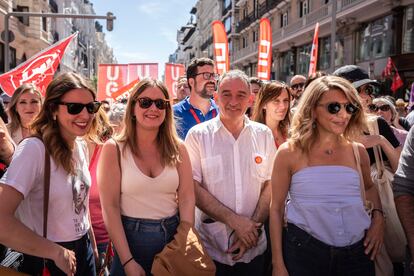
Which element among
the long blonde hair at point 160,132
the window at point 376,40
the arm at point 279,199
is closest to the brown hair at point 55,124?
the long blonde hair at point 160,132

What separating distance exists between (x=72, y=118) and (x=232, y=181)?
1.14 meters

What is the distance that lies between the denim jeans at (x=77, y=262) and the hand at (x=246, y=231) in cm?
95

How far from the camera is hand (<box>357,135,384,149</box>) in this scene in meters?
2.86

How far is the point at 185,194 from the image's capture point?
104 inches

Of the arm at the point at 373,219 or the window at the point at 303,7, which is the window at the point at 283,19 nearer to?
the window at the point at 303,7

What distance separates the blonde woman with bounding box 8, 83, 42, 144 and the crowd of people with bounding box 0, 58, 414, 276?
1.66 meters

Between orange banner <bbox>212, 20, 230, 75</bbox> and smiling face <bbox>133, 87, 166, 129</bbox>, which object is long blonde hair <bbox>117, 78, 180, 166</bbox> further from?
orange banner <bbox>212, 20, 230, 75</bbox>

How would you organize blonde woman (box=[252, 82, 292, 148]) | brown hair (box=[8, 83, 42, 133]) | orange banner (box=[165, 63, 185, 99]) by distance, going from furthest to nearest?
orange banner (box=[165, 63, 185, 99]), brown hair (box=[8, 83, 42, 133]), blonde woman (box=[252, 82, 292, 148])

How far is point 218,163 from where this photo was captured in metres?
2.87

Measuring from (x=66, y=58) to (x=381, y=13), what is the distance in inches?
1510

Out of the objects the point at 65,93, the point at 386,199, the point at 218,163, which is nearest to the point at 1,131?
the point at 65,93

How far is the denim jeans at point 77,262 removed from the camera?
2223 mm

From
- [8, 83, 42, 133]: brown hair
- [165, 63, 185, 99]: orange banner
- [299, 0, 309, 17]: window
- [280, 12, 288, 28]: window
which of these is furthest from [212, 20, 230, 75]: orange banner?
[280, 12, 288, 28]: window

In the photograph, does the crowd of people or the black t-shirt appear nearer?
the crowd of people
